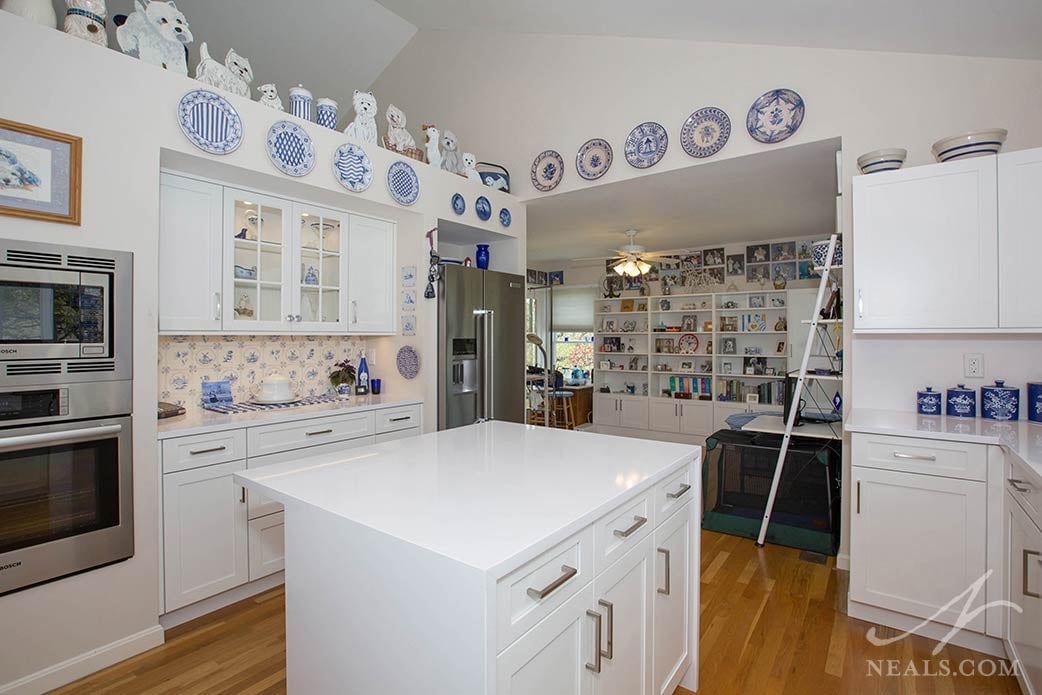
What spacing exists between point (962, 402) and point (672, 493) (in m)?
1.82

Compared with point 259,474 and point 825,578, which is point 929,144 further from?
point 259,474

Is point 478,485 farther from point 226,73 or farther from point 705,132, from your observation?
point 705,132

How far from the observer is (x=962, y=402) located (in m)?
2.44

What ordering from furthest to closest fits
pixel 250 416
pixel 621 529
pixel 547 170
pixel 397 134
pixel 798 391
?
pixel 547 170
pixel 397 134
pixel 798 391
pixel 250 416
pixel 621 529

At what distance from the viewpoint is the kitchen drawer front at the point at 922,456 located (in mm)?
2031

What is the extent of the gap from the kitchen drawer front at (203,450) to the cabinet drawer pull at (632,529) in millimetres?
1955

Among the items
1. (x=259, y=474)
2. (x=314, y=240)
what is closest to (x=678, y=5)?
(x=314, y=240)

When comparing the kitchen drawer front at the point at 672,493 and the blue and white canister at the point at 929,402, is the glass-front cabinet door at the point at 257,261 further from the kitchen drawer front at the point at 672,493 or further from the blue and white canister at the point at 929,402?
the blue and white canister at the point at 929,402

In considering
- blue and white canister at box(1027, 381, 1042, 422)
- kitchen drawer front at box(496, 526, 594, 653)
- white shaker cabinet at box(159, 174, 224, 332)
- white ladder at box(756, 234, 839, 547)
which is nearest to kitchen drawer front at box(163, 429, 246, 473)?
white shaker cabinet at box(159, 174, 224, 332)

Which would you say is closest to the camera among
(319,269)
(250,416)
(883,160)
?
(883,160)

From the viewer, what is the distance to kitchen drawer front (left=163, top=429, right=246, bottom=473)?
7.19 feet

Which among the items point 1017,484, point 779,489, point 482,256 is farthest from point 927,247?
point 482,256

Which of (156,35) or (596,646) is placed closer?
(596,646)

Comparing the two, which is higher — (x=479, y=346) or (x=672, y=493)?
(x=479, y=346)
